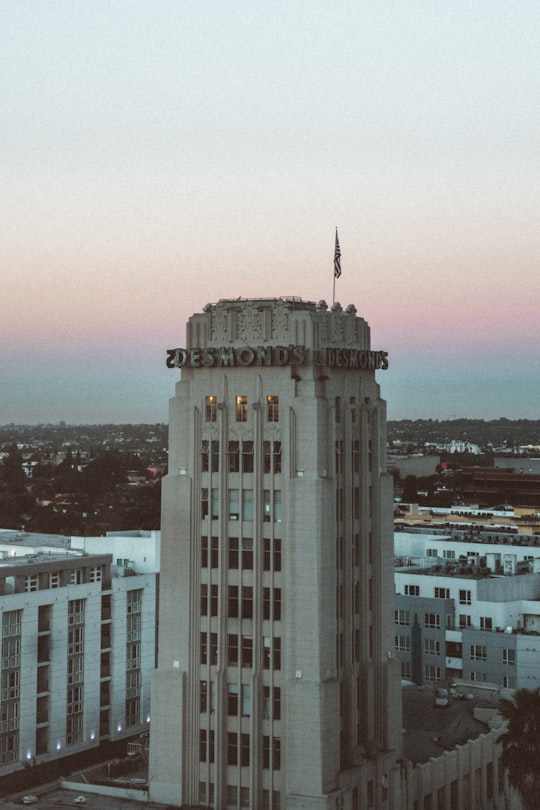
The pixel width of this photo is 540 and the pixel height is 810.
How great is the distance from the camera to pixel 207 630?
3509 inches

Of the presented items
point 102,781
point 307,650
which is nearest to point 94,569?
point 102,781

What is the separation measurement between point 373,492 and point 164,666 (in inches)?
739

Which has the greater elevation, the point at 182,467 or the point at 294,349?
the point at 294,349

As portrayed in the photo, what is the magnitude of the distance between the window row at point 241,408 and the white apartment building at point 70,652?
35374 millimetres

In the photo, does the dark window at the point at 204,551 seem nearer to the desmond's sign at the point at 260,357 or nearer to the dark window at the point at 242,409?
the dark window at the point at 242,409

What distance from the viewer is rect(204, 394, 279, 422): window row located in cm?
8844

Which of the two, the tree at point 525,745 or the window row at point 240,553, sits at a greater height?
the window row at point 240,553

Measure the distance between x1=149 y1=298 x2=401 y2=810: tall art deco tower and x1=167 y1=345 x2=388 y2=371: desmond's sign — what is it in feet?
0.30

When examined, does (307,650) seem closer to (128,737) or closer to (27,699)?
(27,699)

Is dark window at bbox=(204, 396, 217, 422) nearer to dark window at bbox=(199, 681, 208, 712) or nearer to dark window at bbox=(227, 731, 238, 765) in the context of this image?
dark window at bbox=(199, 681, 208, 712)

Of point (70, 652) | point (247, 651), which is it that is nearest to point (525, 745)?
point (247, 651)

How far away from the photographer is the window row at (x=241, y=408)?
88.4 metres

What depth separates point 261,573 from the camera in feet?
288

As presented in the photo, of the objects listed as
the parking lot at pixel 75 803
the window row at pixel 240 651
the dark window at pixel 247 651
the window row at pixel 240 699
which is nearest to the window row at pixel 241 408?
the window row at pixel 240 651
